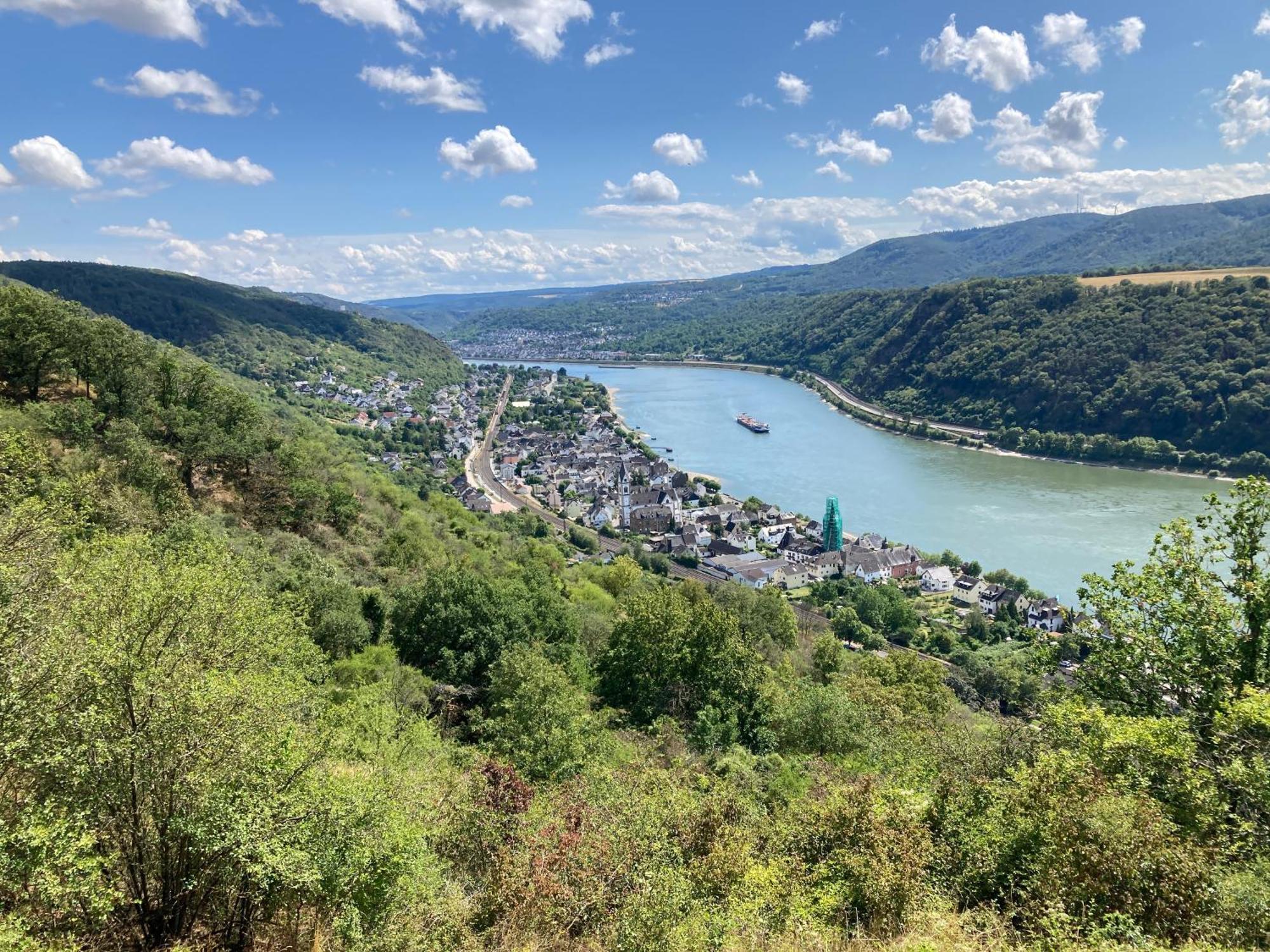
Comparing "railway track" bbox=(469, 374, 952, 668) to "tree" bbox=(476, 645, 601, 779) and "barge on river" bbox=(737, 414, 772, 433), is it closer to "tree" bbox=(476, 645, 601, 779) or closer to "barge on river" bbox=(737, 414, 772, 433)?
"tree" bbox=(476, 645, 601, 779)

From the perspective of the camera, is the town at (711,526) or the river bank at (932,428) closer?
the town at (711,526)

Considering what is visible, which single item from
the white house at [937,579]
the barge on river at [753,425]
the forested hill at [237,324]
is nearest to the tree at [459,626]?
the white house at [937,579]

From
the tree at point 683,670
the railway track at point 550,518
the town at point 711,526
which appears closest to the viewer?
the tree at point 683,670

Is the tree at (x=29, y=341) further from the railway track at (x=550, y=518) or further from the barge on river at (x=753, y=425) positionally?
the barge on river at (x=753, y=425)

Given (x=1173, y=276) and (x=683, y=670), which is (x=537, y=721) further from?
(x=1173, y=276)

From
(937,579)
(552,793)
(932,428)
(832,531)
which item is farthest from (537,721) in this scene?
(932,428)

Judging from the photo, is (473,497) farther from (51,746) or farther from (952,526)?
(51,746)
